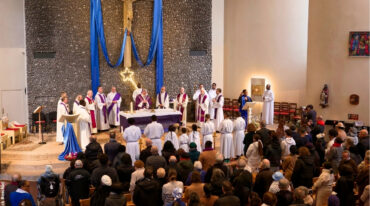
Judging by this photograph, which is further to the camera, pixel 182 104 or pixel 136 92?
pixel 136 92

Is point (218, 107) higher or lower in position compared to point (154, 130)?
higher

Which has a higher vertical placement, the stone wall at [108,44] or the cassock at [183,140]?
the stone wall at [108,44]

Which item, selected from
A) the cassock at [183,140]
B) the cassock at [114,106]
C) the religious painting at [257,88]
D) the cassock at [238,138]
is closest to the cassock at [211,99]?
the religious painting at [257,88]

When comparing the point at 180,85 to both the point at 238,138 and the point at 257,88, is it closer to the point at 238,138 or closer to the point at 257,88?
the point at 257,88

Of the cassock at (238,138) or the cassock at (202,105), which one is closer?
the cassock at (238,138)

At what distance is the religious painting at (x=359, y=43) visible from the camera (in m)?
14.4

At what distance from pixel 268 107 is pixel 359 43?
433 cm

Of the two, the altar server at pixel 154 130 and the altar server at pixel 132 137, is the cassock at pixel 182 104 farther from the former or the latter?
the altar server at pixel 132 137

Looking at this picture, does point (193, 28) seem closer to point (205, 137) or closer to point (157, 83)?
point (157, 83)

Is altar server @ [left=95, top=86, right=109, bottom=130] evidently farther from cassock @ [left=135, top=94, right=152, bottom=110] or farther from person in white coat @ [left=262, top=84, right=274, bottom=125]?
person in white coat @ [left=262, top=84, right=274, bottom=125]

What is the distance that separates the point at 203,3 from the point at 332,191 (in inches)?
446

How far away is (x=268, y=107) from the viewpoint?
690 inches

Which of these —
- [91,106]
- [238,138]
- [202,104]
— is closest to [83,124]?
[91,106]

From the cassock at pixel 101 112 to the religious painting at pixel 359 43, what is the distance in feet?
27.7
